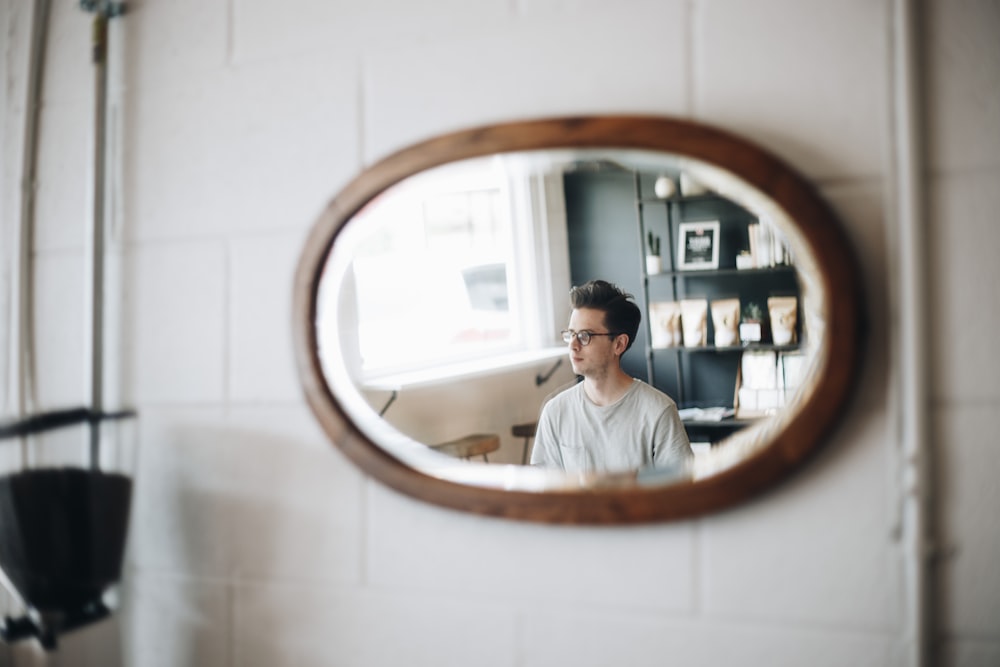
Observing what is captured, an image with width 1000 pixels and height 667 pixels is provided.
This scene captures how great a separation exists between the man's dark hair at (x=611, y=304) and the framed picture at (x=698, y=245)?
13cm

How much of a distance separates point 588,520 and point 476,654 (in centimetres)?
32

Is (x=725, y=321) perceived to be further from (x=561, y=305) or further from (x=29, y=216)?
(x=29, y=216)

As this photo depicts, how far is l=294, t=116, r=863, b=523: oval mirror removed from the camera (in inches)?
37.5

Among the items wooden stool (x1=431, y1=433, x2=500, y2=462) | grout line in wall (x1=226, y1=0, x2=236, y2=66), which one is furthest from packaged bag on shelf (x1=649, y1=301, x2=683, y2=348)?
grout line in wall (x1=226, y1=0, x2=236, y2=66)

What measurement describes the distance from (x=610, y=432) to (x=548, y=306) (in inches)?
12.1

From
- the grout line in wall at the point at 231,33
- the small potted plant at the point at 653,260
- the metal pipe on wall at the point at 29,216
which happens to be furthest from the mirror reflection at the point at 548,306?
the metal pipe on wall at the point at 29,216

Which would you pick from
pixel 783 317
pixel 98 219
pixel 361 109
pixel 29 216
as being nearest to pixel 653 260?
pixel 783 317

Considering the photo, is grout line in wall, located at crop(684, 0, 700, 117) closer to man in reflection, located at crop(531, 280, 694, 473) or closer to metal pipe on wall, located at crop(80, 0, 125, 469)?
man in reflection, located at crop(531, 280, 694, 473)

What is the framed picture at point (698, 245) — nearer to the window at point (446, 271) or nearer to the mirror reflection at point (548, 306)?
the mirror reflection at point (548, 306)

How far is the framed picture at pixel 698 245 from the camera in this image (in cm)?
124

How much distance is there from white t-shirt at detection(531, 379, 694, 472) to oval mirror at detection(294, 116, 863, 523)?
0.10ft

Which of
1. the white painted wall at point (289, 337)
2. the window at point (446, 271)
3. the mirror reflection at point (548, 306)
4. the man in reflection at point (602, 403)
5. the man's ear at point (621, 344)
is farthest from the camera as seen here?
the man's ear at point (621, 344)

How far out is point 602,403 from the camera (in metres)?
1.44

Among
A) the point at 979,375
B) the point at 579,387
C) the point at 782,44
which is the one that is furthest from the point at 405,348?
the point at 979,375
